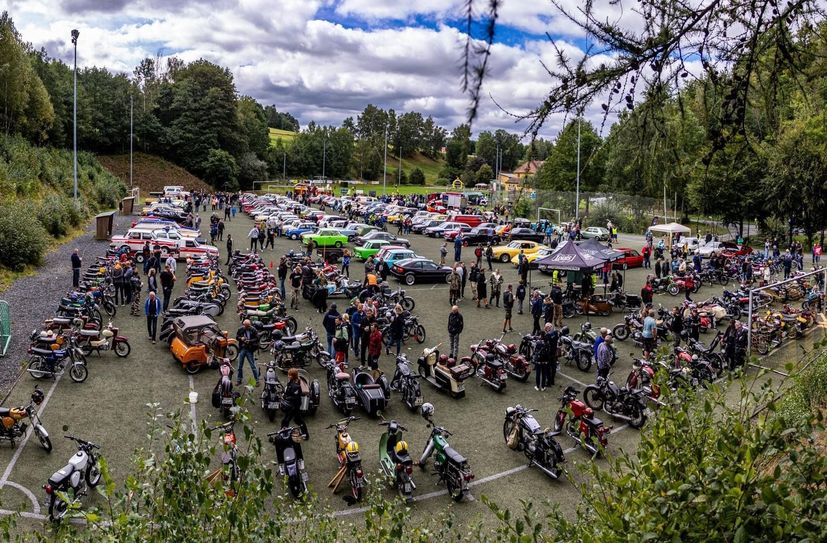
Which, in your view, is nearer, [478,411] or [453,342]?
[478,411]

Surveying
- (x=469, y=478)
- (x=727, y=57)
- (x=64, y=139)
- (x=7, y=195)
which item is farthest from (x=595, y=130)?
(x=64, y=139)

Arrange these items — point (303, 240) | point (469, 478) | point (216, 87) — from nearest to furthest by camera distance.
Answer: point (469, 478) < point (303, 240) < point (216, 87)

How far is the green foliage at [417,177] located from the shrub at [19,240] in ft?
281

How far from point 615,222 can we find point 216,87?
59.8 m

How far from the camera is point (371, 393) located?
12.6m

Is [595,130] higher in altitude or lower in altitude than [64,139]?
lower

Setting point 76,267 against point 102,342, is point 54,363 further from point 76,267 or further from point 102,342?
point 76,267

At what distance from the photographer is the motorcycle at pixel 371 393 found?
12.5m

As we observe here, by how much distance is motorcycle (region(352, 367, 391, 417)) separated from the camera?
12539 millimetres

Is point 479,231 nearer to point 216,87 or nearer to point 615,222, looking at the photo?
point 615,222

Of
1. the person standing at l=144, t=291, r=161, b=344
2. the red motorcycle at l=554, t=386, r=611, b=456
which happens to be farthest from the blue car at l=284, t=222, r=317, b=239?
the red motorcycle at l=554, t=386, r=611, b=456

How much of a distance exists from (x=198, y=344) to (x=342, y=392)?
4333 mm

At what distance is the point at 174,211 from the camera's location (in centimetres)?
4600

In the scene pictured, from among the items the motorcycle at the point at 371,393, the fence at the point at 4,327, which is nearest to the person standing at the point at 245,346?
the motorcycle at the point at 371,393
